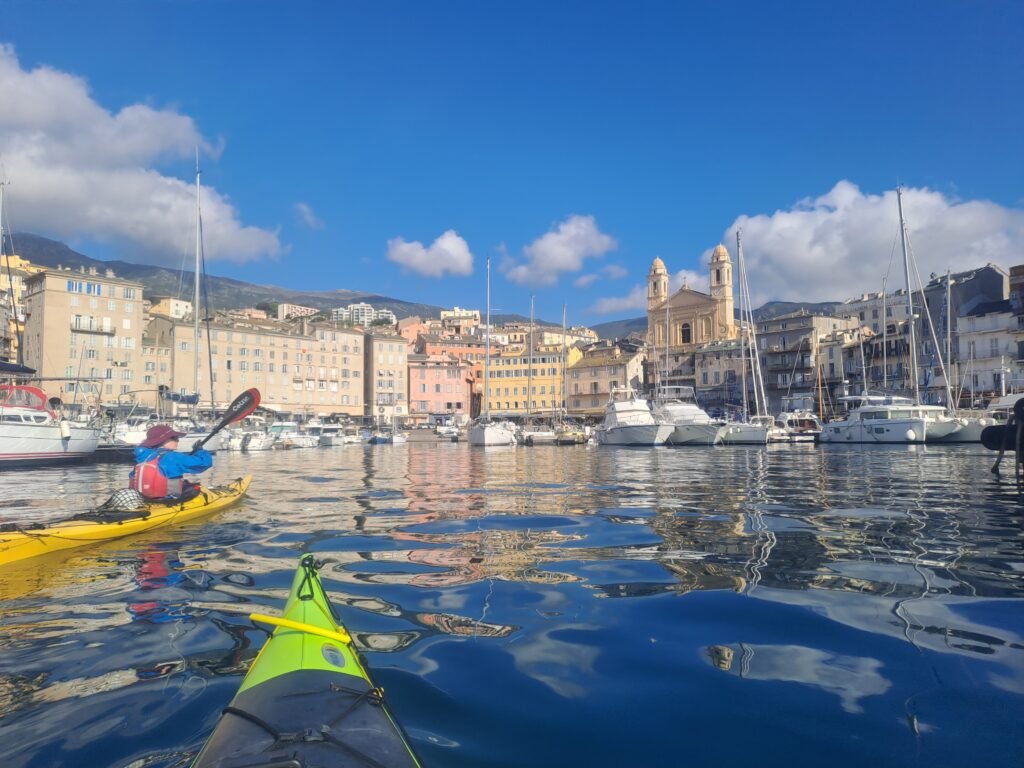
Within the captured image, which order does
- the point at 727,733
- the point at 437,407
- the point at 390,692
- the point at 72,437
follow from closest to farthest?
the point at 727,733, the point at 390,692, the point at 72,437, the point at 437,407

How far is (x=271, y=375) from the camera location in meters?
85.6

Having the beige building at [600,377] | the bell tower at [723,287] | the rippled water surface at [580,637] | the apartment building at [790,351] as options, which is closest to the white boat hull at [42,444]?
the rippled water surface at [580,637]

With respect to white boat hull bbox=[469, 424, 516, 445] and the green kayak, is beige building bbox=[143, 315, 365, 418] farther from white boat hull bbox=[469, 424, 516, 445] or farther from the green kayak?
the green kayak

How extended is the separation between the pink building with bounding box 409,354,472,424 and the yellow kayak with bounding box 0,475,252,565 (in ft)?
283

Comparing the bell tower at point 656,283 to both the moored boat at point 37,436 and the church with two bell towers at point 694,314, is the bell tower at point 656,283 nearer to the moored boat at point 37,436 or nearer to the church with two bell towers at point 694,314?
the church with two bell towers at point 694,314

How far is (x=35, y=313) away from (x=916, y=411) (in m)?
79.4

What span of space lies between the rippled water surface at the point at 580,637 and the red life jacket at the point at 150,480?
957 millimetres

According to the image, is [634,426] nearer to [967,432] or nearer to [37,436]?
[967,432]

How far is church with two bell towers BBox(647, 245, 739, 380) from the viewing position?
94938 mm

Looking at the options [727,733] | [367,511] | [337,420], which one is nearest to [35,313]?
[337,420]

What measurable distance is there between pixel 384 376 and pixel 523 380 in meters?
19.5

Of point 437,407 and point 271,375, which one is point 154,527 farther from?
point 437,407

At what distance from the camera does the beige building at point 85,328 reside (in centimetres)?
6869

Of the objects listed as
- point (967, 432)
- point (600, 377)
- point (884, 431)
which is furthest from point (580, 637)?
point (600, 377)
